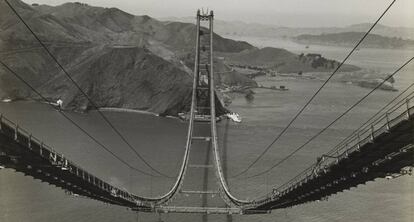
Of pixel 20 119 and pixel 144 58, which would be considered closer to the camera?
pixel 20 119

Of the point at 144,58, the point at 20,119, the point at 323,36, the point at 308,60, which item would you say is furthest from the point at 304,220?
the point at 323,36

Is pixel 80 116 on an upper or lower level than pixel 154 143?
upper

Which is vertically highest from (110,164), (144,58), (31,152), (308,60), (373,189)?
(308,60)

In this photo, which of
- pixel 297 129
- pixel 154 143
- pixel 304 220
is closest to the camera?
pixel 304 220

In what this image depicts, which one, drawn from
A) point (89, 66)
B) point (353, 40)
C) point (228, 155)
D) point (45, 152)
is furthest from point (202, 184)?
point (353, 40)

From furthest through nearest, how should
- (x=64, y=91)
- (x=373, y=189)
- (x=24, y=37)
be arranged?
(x=24, y=37) → (x=64, y=91) → (x=373, y=189)

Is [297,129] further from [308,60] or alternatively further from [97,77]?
[308,60]

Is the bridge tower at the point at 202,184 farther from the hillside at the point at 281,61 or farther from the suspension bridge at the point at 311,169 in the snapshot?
the hillside at the point at 281,61
